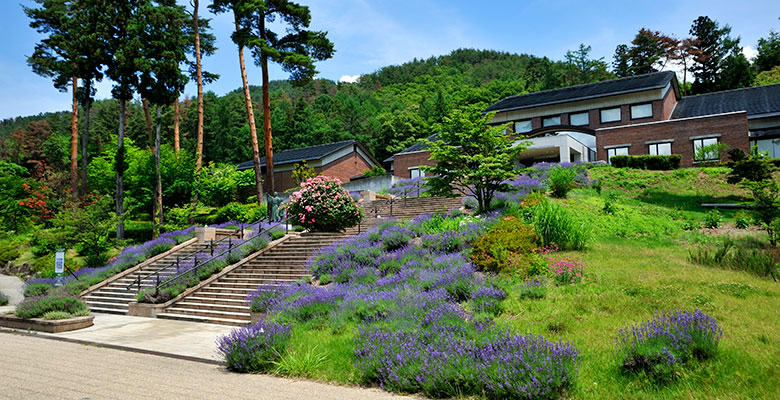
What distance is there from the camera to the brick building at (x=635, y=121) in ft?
96.4

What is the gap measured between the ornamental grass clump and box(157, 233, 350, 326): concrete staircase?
9.46 m

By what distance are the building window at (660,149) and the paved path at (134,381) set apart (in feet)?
105

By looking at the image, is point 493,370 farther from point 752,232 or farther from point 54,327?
point 752,232

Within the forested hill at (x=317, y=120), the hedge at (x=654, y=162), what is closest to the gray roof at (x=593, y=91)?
the hedge at (x=654, y=162)

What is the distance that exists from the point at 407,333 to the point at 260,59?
25050 mm

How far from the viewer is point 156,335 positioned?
10.5 metres

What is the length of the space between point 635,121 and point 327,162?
1042 inches

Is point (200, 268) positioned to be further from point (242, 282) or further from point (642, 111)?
point (642, 111)

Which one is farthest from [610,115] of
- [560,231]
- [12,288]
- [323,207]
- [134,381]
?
[12,288]

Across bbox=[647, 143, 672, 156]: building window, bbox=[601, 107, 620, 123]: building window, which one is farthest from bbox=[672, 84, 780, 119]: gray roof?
bbox=[647, 143, 672, 156]: building window

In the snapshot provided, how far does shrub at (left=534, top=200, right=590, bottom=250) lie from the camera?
11.7 metres

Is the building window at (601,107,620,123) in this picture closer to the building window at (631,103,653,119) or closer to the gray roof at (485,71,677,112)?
the building window at (631,103,653,119)

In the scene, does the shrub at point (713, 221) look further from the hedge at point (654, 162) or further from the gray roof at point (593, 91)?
the gray roof at point (593, 91)

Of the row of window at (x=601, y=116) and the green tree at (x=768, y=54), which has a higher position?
the green tree at (x=768, y=54)
